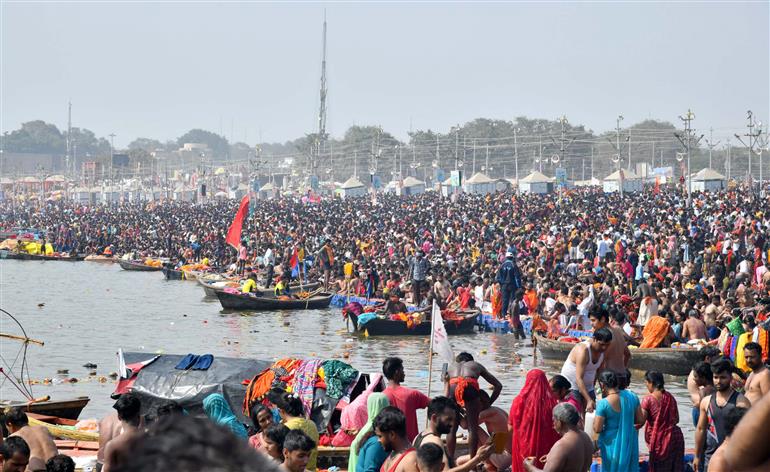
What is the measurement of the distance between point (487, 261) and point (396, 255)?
6.59 metres

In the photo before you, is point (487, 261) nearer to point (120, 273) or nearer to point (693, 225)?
point (693, 225)

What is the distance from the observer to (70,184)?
6304 inches

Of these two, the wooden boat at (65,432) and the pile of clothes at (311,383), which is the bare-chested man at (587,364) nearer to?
the pile of clothes at (311,383)

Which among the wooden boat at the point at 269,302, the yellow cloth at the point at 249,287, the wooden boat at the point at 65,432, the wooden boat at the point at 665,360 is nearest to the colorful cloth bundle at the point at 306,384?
the wooden boat at the point at 65,432

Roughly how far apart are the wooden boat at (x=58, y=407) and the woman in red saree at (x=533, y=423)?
7492 mm

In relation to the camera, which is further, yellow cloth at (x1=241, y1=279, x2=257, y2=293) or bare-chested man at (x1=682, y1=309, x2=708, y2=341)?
yellow cloth at (x1=241, y1=279, x2=257, y2=293)

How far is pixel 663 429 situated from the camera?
9.68 metres

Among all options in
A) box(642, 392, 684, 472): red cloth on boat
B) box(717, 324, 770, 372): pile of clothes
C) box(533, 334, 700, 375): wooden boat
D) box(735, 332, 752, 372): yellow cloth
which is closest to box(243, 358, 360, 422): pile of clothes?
box(642, 392, 684, 472): red cloth on boat

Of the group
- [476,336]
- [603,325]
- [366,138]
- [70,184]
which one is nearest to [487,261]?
[476,336]

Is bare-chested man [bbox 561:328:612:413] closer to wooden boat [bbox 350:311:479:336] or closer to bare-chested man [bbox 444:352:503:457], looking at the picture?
bare-chested man [bbox 444:352:503:457]

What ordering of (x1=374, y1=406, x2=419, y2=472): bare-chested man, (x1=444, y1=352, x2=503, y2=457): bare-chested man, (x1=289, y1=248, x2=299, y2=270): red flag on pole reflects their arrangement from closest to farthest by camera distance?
(x1=374, y1=406, x2=419, y2=472): bare-chested man < (x1=444, y1=352, x2=503, y2=457): bare-chested man < (x1=289, y1=248, x2=299, y2=270): red flag on pole

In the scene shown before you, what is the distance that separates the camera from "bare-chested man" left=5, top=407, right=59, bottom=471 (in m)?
8.52

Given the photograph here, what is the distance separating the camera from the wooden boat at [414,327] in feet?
86.5

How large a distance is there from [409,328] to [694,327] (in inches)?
342
